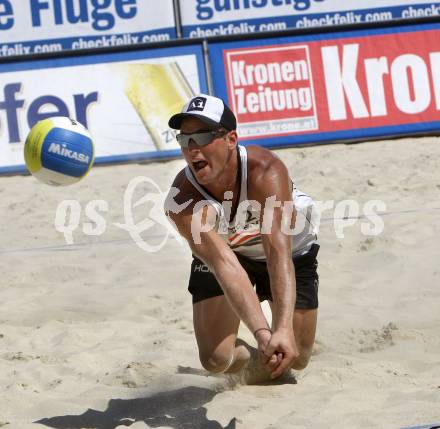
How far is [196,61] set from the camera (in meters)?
8.81

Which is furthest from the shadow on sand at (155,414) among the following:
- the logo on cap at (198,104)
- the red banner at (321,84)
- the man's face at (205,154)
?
the red banner at (321,84)

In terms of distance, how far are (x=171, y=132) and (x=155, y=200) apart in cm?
120

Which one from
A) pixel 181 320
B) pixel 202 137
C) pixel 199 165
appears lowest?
pixel 181 320

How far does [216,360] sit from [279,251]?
0.87 metres

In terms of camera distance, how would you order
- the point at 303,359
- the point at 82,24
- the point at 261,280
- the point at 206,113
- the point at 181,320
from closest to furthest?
the point at 206,113
the point at 303,359
the point at 261,280
the point at 181,320
the point at 82,24

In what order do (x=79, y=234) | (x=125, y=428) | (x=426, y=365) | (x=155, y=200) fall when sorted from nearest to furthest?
(x=125, y=428), (x=426, y=365), (x=79, y=234), (x=155, y=200)

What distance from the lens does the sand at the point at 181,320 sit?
12.7 feet

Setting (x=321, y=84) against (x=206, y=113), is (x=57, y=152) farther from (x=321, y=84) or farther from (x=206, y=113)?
(x=321, y=84)

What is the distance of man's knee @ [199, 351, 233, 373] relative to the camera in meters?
4.07

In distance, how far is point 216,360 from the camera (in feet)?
13.4

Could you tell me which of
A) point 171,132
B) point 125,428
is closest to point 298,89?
point 171,132

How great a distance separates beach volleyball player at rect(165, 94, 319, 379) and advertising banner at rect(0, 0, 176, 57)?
5890 millimetres

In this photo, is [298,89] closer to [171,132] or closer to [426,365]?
[171,132]

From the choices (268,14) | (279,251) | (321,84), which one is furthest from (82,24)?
(279,251)
